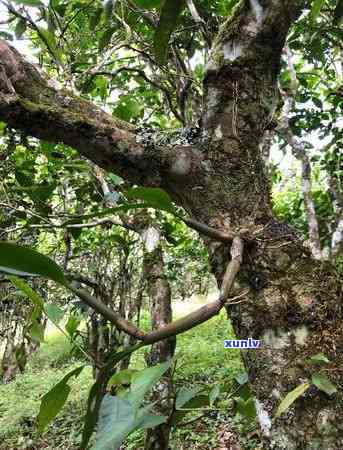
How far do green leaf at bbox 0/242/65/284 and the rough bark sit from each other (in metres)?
0.35

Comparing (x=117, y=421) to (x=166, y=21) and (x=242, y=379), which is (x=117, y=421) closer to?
(x=242, y=379)

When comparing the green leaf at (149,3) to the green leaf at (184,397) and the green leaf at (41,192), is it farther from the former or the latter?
the green leaf at (184,397)

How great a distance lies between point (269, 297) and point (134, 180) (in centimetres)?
33

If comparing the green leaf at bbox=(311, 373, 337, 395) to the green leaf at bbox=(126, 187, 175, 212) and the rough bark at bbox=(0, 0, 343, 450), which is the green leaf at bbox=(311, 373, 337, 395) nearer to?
the rough bark at bbox=(0, 0, 343, 450)

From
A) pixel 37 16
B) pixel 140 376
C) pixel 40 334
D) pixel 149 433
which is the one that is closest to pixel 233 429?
pixel 149 433

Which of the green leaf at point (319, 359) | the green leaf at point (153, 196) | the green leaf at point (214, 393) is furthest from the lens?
the green leaf at point (214, 393)

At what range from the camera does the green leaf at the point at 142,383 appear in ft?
1.79

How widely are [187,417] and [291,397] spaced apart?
244 cm

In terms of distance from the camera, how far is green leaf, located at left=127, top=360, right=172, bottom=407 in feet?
1.79

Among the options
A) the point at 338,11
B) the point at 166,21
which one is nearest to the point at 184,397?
the point at 166,21

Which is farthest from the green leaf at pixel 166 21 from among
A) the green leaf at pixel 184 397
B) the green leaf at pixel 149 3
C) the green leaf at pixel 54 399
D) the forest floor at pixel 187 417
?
the forest floor at pixel 187 417

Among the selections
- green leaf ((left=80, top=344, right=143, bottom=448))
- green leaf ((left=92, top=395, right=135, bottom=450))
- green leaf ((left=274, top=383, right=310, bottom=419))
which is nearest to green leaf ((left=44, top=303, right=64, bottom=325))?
green leaf ((left=92, top=395, right=135, bottom=450))

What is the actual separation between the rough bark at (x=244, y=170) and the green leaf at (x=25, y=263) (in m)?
0.35

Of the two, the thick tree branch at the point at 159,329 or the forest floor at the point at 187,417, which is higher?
the thick tree branch at the point at 159,329
